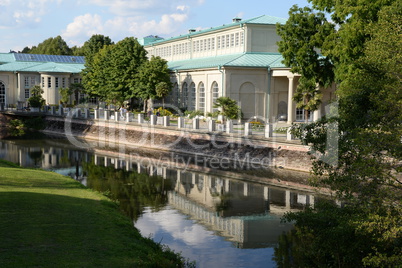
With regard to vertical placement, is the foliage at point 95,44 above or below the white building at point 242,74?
above

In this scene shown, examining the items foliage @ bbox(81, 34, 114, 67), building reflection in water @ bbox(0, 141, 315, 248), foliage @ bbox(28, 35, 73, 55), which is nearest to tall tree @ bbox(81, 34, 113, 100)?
foliage @ bbox(81, 34, 114, 67)

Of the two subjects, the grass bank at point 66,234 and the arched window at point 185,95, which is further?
the arched window at point 185,95

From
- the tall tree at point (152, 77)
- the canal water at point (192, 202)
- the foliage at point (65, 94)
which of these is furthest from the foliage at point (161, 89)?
the foliage at point (65, 94)

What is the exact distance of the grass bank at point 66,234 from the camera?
40.5 feet

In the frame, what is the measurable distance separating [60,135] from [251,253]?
4329 centimetres

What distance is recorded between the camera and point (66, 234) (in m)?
14.4

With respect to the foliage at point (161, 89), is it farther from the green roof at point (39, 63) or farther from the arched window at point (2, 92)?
the arched window at point (2, 92)

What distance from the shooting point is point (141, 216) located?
70.6 feet

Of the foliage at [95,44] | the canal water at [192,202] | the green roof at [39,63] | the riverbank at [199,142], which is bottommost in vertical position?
the canal water at [192,202]

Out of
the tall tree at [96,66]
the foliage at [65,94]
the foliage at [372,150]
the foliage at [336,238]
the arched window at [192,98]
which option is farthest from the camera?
the foliage at [65,94]

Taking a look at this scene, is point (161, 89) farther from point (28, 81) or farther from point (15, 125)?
point (28, 81)

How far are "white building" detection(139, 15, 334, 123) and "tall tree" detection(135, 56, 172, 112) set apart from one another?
6.94ft

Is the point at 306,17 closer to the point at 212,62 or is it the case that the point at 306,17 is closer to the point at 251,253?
the point at 212,62

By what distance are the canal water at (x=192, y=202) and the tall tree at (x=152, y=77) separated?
56.0 feet
